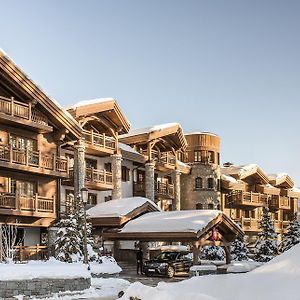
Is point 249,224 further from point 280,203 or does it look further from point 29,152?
point 29,152

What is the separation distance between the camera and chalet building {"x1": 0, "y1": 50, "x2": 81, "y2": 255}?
95.5 ft

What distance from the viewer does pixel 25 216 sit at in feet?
98.0

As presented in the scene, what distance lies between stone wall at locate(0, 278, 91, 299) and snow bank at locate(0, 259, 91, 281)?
14 centimetres

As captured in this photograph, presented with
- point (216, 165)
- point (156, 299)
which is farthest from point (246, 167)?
point (156, 299)

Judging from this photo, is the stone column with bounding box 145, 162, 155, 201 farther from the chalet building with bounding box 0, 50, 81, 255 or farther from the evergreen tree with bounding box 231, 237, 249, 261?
the chalet building with bounding box 0, 50, 81, 255

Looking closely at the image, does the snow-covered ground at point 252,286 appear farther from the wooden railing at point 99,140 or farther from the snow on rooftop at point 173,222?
the wooden railing at point 99,140

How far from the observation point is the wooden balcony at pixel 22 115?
29.2 metres

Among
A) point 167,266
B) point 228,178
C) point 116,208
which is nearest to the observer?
point 167,266

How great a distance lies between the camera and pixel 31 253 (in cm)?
2961

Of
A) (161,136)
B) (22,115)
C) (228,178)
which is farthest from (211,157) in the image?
(22,115)

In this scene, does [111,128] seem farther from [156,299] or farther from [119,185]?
[156,299]

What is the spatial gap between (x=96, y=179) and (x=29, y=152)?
800 cm

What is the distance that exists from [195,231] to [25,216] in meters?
9.05

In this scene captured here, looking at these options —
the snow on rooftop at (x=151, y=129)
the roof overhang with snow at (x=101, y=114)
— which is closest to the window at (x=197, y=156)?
the snow on rooftop at (x=151, y=129)
